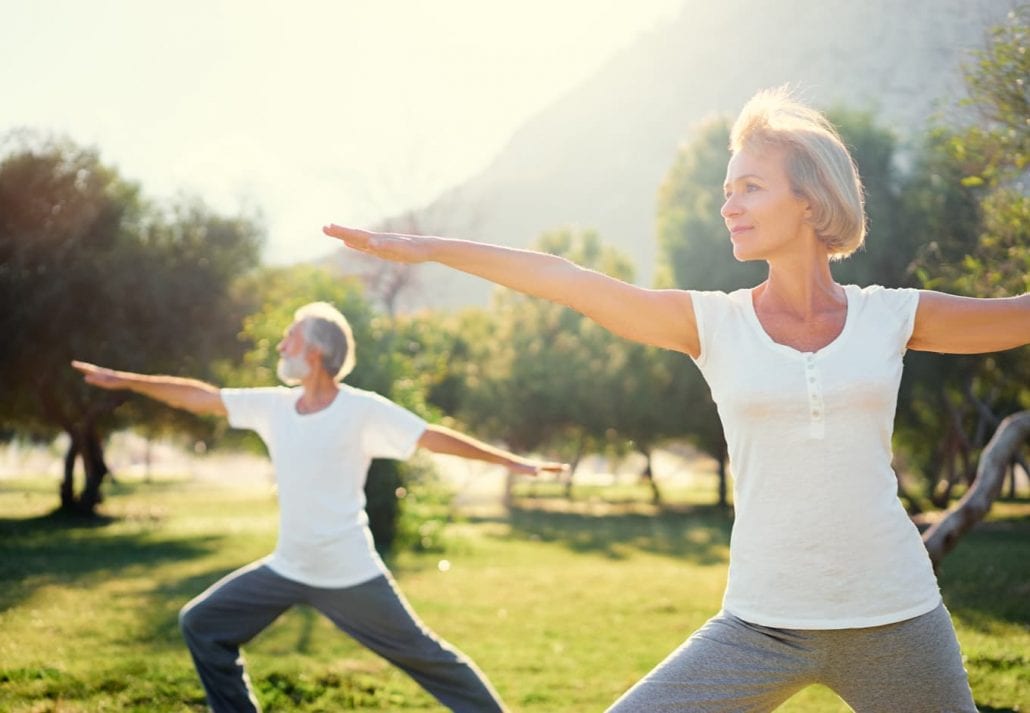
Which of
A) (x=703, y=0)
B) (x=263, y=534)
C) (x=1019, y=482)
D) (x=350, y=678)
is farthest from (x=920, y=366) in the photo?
(x=703, y=0)

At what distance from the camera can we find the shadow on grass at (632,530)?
26.1 m

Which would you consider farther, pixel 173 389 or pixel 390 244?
pixel 173 389

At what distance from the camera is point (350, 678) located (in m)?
9.21

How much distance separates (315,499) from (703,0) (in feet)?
638

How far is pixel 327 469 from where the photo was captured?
20.6 feet

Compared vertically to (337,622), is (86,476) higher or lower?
lower

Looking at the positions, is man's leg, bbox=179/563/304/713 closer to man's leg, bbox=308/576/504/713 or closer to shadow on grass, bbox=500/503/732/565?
man's leg, bbox=308/576/504/713

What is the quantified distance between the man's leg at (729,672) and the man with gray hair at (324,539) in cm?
269

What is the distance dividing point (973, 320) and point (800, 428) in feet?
2.28

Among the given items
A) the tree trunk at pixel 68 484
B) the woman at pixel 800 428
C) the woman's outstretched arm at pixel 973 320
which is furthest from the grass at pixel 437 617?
the woman's outstretched arm at pixel 973 320

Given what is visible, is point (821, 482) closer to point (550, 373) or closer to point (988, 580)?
point (988, 580)

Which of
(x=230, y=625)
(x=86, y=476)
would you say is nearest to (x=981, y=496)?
(x=230, y=625)

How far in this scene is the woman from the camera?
319 centimetres

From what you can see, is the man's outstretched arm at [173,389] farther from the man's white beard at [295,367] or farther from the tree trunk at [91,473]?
the tree trunk at [91,473]
